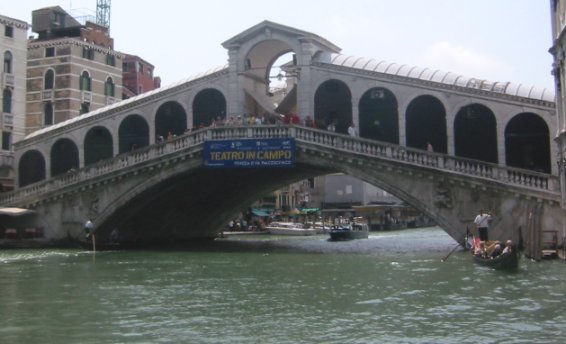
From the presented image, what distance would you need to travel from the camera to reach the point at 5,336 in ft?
37.4

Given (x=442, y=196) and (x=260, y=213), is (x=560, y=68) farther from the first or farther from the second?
(x=260, y=213)

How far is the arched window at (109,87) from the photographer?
4884cm

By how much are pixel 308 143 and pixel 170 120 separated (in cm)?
942

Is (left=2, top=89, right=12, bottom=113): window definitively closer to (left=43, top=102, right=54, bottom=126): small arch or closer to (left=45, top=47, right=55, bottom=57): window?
(left=43, top=102, right=54, bottom=126): small arch

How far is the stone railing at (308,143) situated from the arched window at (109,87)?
1664cm

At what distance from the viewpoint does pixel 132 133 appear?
119 ft

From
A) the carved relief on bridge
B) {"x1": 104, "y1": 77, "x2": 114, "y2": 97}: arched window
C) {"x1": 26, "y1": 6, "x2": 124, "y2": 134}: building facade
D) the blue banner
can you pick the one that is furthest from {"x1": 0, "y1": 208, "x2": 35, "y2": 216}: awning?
the carved relief on bridge

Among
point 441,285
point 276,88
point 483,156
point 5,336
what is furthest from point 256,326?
point 276,88


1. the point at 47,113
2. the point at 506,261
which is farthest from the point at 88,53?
the point at 506,261

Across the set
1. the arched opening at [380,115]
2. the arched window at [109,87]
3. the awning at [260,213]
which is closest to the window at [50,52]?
the arched window at [109,87]

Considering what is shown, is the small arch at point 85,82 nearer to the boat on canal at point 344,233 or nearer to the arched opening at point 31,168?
the arched opening at point 31,168

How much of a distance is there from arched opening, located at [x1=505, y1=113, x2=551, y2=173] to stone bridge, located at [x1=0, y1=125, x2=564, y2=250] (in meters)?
2.08

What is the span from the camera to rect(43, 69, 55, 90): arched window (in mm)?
46219

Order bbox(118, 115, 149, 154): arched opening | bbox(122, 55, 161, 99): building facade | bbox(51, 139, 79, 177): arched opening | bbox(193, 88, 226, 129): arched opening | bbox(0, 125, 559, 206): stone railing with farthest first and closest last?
1. bbox(122, 55, 161, 99): building facade
2. bbox(51, 139, 79, 177): arched opening
3. bbox(118, 115, 149, 154): arched opening
4. bbox(193, 88, 226, 129): arched opening
5. bbox(0, 125, 559, 206): stone railing
